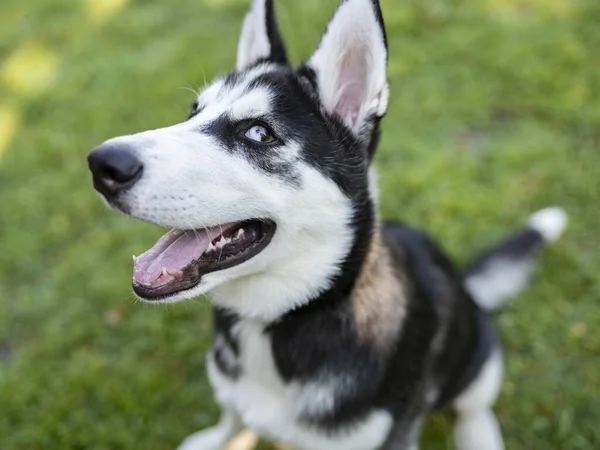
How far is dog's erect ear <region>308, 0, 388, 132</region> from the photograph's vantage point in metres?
Answer: 2.02

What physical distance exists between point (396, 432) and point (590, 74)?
4310mm

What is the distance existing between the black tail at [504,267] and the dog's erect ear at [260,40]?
1.90 metres

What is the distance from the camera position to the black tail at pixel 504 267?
3564 millimetres

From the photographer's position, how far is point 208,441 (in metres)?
3.07

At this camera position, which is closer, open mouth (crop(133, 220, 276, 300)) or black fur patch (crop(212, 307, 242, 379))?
open mouth (crop(133, 220, 276, 300))

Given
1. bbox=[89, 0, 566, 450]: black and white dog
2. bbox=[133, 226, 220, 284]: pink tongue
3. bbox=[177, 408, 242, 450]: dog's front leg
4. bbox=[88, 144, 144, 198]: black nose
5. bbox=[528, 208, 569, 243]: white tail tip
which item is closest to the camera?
bbox=[88, 144, 144, 198]: black nose

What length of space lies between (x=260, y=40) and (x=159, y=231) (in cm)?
226

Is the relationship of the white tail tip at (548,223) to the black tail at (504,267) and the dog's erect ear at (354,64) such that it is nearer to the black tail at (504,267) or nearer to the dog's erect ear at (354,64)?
the black tail at (504,267)

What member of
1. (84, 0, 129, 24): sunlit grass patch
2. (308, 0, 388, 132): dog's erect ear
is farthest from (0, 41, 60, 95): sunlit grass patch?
(308, 0, 388, 132): dog's erect ear

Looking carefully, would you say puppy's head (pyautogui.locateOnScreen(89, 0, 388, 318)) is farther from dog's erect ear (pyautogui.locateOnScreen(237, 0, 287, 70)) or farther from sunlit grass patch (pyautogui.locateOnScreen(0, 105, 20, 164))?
sunlit grass patch (pyautogui.locateOnScreen(0, 105, 20, 164))

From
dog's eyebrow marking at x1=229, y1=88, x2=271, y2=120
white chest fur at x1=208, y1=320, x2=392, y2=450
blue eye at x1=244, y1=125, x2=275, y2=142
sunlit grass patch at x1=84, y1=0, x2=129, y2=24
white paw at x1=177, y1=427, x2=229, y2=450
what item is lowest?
white paw at x1=177, y1=427, x2=229, y2=450

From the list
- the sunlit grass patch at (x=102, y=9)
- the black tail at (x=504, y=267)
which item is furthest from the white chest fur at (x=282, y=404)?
the sunlit grass patch at (x=102, y=9)

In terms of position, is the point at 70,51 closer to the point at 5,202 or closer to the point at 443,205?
the point at 5,202

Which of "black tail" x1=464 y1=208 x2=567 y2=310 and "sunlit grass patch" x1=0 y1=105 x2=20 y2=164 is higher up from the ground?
"sunlit grass patch" x1=0 y1=105 x2=20 y2=164
